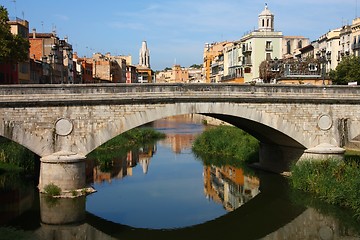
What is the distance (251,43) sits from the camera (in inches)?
2584

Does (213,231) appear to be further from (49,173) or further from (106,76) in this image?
(106,76)

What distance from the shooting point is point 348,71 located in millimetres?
→ 50000

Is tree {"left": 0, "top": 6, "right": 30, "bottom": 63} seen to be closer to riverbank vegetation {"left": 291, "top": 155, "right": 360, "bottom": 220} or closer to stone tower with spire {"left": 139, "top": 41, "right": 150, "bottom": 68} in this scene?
riverbank vegetation {"left": 291, "top": 155, "right": 360, "bottom": 220}

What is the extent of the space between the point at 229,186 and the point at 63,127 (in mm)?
11987

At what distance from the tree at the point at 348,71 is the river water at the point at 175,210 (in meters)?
19.7

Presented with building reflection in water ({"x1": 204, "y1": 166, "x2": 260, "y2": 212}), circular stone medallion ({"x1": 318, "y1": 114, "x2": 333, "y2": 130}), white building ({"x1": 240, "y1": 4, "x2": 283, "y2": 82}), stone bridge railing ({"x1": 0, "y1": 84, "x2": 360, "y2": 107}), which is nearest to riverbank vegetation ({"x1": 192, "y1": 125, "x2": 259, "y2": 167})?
building reflection in water ({"x1": 204, "y1": 166, "x2": 260, "y2": 212})

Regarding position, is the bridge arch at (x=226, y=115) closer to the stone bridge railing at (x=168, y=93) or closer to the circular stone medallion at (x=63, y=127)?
the stone bridge railing at (x=168, y=93)

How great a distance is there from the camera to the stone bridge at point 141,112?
1002 inches

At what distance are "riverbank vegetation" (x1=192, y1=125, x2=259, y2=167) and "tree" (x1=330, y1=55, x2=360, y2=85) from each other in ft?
43.3

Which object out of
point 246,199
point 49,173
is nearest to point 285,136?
point 246,199

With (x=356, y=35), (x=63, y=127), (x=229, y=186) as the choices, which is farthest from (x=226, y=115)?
(x=356, y=35)

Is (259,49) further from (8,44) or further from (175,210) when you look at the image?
(175,210)

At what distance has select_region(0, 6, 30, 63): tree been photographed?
35.2m

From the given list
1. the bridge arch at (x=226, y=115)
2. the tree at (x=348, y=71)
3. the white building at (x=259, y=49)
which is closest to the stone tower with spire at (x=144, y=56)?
the white building at (x=259, y=49)
